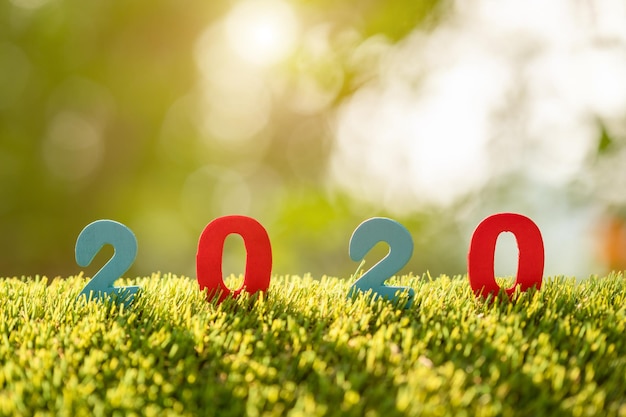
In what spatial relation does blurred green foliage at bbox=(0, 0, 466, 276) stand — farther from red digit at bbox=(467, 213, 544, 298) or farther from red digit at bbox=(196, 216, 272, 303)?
red digit at bbox=(467, 213, 544, 298)

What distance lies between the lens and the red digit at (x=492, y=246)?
394 centimetres

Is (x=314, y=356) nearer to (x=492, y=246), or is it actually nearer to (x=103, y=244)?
(x=492, y=246)

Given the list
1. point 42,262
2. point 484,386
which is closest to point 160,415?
point 484,386

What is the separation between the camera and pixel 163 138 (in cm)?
1376

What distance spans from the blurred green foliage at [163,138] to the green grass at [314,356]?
30.9 ft

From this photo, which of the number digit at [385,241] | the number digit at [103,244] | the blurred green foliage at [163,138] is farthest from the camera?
the blurred green foliage at [163,138]

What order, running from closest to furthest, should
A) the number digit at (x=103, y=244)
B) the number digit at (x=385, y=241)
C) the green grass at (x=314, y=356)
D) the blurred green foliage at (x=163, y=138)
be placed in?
the green grass at (x=314, y=356) < the number digit at (x=385, y=241) < the number digit at (x=103, y=244) < the blurred green foliage at (x=163, y=138)

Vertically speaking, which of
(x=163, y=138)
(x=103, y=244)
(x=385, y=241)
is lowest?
(x=103, y=244)

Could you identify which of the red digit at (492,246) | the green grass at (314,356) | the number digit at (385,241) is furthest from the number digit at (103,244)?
the red digit at (492,246)

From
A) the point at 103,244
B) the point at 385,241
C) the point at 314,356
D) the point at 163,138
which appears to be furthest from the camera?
the point at 163,138

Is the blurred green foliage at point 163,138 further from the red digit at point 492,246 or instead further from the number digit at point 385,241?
the red digit at point 492,246

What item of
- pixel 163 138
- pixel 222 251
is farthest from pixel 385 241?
pixel 163 138

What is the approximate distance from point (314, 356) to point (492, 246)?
1.44 meters

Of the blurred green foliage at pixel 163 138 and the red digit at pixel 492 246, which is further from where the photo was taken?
the blurred green foliage at pixel 163 138
